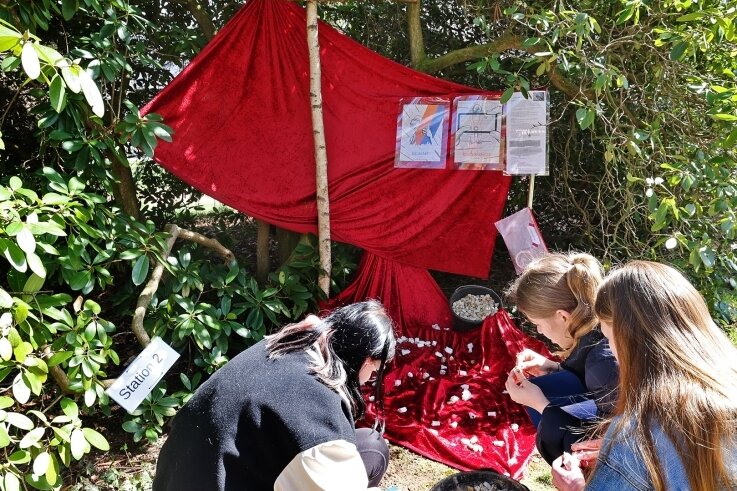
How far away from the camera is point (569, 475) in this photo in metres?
1.84

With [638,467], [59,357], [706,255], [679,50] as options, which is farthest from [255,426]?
[679,50]

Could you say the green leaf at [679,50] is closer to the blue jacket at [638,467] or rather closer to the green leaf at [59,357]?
the blue jacket at [638,467]

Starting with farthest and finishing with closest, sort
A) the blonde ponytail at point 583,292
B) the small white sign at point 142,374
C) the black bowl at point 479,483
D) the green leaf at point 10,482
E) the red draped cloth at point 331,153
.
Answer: the red draped cloth at point 331,153
the small white sign at point 142,374
the blonde ponytail at point 583,292
the black bowl at point 479,483
the green leaf at point 10,482

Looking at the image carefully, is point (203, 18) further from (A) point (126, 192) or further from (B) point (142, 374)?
(B) point (142, 374)

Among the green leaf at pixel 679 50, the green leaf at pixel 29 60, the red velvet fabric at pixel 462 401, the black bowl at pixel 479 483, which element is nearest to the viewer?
the green leaf at pixel 29 60

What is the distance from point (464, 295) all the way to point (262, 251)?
4.94 ft

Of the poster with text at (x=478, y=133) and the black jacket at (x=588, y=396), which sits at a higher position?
the poster with text at (x=478, y=133)

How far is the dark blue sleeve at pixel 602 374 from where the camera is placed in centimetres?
218

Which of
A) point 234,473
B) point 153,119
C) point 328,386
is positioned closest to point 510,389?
point 328,386

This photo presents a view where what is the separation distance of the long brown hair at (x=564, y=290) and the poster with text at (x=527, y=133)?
4.25 feet

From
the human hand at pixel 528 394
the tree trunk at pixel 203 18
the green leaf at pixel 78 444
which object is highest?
the tree trunk at pixel 203 18

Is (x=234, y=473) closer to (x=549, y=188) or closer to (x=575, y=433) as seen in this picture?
(x=575, y=433)

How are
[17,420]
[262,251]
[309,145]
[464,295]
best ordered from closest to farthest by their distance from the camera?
[17,420] → [309,145] → [464,295] → [262,251]

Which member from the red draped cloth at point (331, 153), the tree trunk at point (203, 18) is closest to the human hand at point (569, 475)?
the red draped cloth at point (331, 153)
